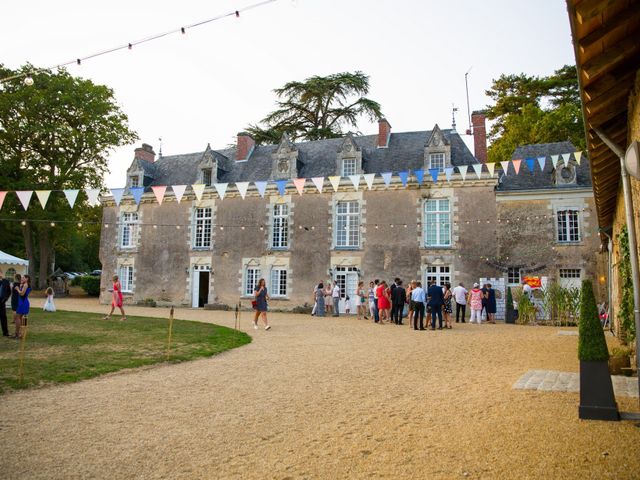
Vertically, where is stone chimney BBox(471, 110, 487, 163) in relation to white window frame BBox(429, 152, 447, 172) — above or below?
above

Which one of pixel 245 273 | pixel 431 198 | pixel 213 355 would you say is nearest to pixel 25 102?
pixel 245 273

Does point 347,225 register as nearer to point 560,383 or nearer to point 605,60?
point 560,383

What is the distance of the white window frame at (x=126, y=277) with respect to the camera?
79.3 ft

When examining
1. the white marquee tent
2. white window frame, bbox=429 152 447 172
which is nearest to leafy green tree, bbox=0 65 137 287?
the white marquee tent

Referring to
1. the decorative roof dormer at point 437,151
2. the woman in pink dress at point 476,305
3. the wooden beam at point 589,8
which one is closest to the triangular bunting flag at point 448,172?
the decorative roof dormer at point 437,151

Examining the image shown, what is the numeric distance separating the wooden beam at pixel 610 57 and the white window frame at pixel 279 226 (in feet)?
58.1

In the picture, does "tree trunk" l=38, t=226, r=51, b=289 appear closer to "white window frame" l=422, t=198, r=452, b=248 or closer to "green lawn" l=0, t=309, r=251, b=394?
"green lawn" l=0, t=309, r=251, b=394

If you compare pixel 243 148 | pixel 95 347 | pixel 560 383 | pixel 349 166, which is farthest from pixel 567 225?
pixel 95 347

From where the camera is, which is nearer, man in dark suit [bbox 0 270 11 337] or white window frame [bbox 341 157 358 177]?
man in dark suit [bbox 0 270 11 337]

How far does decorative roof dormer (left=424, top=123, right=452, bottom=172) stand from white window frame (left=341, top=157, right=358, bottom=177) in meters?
3.12

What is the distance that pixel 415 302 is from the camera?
13.6 meters

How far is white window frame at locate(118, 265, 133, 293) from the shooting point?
79.3ft

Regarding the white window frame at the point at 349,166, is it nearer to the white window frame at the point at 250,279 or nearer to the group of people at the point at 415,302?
the group of people at the point at 415,302

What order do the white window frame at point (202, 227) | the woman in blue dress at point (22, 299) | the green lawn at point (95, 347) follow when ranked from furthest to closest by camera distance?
the white window frame at point (202, 227) → the woman in blue dress at point (22, 299) → the green lawn at point (95, 347)
